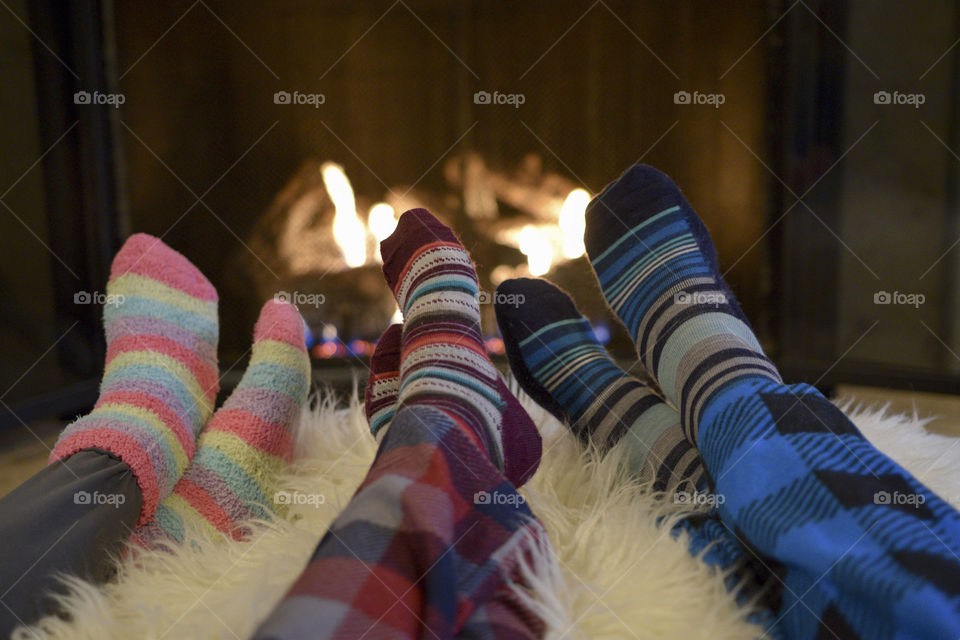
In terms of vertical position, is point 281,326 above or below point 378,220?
below

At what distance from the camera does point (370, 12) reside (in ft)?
4.10

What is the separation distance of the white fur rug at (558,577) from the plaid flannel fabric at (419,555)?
31 millimetres

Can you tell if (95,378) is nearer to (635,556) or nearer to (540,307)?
(540,307)

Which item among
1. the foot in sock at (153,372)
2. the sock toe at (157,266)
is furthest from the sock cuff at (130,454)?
the sock toe at (157,266)

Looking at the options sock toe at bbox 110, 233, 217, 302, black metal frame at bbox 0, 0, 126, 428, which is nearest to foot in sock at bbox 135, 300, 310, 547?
sock toe at bbox 110, 233, 217, 302

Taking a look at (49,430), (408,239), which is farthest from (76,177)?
(408,239)

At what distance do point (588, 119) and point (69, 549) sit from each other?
1028mm

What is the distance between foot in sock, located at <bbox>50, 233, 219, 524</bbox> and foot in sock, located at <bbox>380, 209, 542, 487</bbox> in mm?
218

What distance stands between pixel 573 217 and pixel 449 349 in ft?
2.50

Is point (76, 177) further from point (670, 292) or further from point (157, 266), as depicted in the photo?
point (670, 292)

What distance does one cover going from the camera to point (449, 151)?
1.29 meters

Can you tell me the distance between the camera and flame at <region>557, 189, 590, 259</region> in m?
1.31

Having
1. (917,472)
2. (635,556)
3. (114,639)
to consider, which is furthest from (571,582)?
(917,472)

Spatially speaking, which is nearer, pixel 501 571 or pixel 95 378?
pixel 501 571
